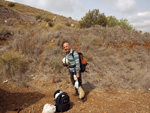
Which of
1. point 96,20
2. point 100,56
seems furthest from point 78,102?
point 96,20

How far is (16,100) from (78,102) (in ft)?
6.53

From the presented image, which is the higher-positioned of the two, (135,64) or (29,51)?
(29,51)

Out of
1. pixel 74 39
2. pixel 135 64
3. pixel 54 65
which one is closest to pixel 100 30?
pixel 74 39

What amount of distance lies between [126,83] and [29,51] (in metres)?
5.22

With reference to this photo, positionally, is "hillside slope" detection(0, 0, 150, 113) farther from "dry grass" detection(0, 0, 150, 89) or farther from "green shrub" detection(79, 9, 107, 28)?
"green shrub" detection(79, 9, 107, 28)

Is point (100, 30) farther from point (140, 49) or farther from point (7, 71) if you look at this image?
point (7, 71)

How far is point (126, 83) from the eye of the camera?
4461mm

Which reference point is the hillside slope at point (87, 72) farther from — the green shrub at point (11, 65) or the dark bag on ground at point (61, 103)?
the dark bag on ground at point (61, 103)

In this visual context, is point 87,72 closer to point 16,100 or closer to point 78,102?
point 78,102

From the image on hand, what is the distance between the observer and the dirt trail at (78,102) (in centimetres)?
295

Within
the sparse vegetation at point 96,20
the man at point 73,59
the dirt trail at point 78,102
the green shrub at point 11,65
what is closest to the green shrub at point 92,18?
the sparse vegetation at point 96,20

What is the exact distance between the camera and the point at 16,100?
349 cm

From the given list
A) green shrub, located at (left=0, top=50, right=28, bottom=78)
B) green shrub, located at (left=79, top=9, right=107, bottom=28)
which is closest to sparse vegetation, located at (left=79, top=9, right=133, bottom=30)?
green shrub, located at (left=79, top=9, right=107, bottom=28)

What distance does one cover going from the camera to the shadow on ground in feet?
10.1
